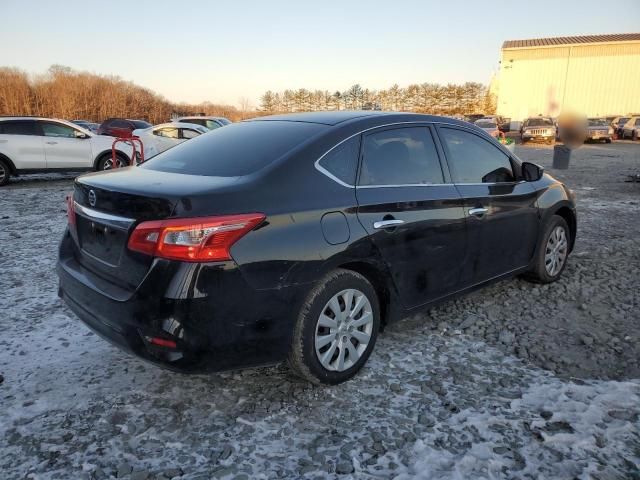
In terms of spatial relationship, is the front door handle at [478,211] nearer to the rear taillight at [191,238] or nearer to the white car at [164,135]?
the rear taillight at [191,238]

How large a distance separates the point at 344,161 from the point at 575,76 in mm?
49030

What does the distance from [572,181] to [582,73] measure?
38.0 m

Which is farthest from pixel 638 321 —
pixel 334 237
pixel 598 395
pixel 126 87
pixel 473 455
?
pixel 126 87

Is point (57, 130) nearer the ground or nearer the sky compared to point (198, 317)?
nearer the sky

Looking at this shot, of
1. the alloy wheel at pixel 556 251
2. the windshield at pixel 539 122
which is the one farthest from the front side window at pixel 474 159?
the windshield at pixel 539 122

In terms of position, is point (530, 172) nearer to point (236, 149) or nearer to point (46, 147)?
point (236, 149)

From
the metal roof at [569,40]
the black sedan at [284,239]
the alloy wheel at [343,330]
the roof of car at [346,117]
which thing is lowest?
the alloy wheel at [343,330]

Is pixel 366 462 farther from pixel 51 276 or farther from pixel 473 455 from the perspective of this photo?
pixel 51 276

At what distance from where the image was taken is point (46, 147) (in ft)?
38.4

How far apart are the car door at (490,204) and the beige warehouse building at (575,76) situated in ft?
143

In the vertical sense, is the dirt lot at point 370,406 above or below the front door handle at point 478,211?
below

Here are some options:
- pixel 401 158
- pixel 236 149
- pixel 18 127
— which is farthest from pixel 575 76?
pixel 236 149

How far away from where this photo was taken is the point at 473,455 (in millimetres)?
2320

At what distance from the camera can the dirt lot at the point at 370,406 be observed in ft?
7.45
